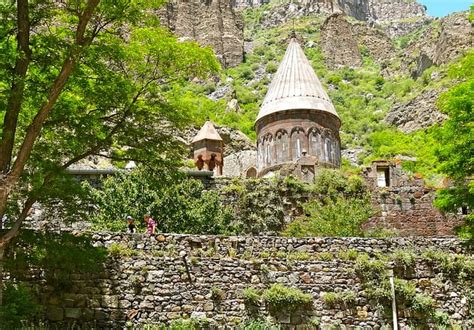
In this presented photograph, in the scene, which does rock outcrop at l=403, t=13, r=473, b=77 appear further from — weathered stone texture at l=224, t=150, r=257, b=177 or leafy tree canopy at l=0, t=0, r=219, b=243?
leafy tree canopy at l=0, t=0, r=219, b=243

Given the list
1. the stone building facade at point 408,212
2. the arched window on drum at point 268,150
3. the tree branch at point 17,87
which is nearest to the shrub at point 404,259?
the tree branch at point 17,87

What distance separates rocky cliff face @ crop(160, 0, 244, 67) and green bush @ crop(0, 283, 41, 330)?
2109 inches

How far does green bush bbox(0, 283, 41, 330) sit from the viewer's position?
9.09 metres

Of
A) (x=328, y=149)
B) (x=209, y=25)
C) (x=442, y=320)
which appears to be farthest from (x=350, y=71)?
(x=442, y=320)

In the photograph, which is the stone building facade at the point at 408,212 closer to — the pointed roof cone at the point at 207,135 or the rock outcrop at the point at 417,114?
the pointed roof cone at the point at 207,135

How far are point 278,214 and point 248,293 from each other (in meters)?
8.74

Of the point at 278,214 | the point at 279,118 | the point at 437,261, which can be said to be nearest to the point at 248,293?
the point at 437,261

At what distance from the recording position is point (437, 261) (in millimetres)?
12258

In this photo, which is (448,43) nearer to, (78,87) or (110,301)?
(110,301)

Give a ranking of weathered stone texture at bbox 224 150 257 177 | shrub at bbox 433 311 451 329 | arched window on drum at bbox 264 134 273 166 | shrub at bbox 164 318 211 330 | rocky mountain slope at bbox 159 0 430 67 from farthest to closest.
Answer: rocky mountain slope at bbox 159 0 430 67
weathered stone texture at bbox 224 150 257 177
arched window on drum at bbox 264 134 273 166
shrub at bbox 433 311 451 329
shrub at bbox 164 318 211 330

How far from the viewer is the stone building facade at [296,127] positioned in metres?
24.1

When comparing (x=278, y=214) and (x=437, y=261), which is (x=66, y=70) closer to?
(x=437, y=261)

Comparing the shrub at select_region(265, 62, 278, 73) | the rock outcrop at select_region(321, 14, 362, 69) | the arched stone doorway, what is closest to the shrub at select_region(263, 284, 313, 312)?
the arched stone doorway

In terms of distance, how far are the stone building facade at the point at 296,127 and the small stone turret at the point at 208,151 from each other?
6.40ft
